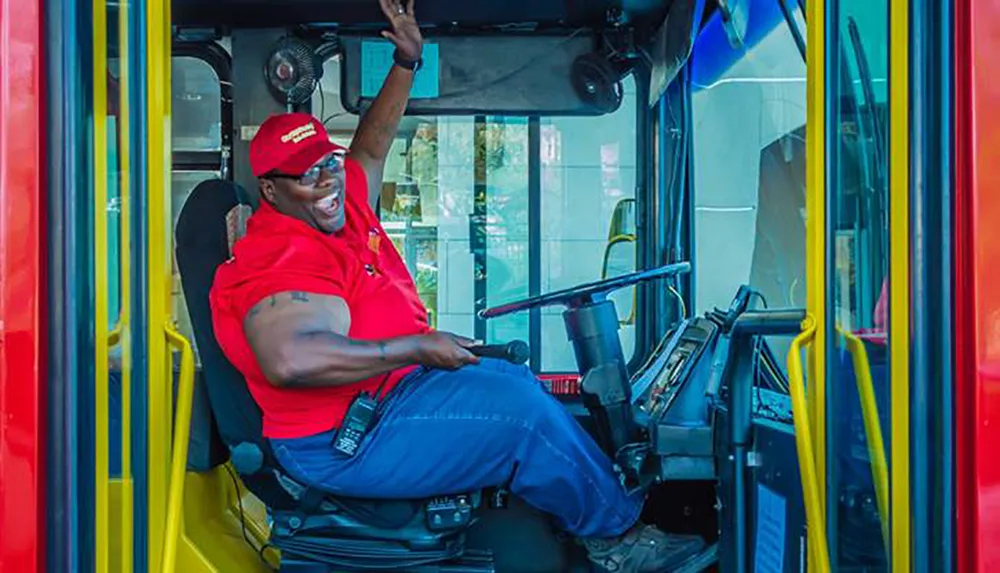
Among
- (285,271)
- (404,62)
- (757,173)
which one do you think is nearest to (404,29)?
(404,62)

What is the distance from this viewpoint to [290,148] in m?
2.74

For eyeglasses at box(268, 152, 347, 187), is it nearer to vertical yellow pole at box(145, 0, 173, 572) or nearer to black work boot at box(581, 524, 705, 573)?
vertical yellow pole at box(145, 0, 173, 572)

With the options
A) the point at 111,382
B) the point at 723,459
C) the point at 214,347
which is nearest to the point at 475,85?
the point at 214,347

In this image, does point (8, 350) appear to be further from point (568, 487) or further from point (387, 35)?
point (387, 35)

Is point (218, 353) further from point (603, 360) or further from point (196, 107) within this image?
point (196, 107)

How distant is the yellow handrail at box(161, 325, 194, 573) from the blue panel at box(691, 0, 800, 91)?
225cm

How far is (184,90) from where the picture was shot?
144 inches

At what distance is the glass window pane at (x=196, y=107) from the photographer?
3.60 meters

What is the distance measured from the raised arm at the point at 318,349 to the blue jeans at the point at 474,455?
0.53ft

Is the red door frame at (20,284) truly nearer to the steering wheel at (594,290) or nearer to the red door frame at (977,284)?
the red door frame at (977,284)

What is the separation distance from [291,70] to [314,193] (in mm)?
911

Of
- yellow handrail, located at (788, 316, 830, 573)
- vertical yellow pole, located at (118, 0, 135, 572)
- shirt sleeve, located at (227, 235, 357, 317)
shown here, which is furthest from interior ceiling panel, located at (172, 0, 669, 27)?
yellow handrail, located at (788, 316, 830, 573)

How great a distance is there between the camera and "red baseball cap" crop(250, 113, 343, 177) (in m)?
2.74

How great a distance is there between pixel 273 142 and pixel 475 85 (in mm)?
961
